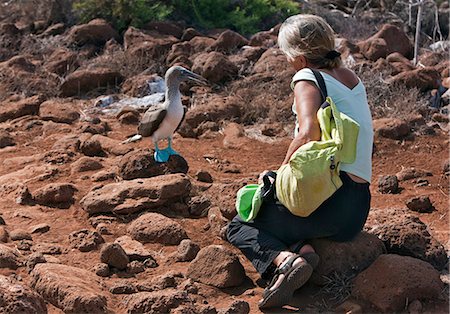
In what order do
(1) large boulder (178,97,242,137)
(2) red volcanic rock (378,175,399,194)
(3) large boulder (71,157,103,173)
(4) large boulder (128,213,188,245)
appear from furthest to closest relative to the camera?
(1) large boulder (178,97,242,137)
(3) large boulder (71,157,103,173)
(2) red volcanic rock (378,175,399,194)
(4) large boulder (128,213,188,245)

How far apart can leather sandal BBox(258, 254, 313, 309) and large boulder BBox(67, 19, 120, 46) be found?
9065 mm

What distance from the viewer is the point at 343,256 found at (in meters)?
4.20

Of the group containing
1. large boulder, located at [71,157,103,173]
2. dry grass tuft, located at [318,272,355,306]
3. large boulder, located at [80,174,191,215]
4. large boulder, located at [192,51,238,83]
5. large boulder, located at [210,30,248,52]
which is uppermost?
dry grass tuft, located at [318,272,355,306]

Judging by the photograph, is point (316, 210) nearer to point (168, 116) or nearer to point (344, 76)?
point (344, 76)

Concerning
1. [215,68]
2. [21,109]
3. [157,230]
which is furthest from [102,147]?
[215,68]

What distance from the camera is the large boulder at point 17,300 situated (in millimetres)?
3494

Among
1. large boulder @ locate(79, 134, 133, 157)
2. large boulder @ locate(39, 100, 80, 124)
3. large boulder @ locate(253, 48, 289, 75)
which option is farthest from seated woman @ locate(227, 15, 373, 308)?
large boulder @ locate(253, 48, 289, 75)

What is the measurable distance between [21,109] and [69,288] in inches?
215

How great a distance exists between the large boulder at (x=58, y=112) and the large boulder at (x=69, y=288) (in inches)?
185

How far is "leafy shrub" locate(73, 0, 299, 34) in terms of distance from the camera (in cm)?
1314

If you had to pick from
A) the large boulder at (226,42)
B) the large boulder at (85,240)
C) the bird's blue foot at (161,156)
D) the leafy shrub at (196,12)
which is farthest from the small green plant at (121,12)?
the large boulder at (85,240)

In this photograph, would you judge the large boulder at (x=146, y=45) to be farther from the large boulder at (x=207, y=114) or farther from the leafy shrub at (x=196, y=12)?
the large boulder at (x=207, y=114)

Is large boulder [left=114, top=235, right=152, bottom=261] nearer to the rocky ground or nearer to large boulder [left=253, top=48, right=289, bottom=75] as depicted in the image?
the rocky ground

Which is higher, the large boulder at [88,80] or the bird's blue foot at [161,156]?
the bird's blue foot at [161,156]
